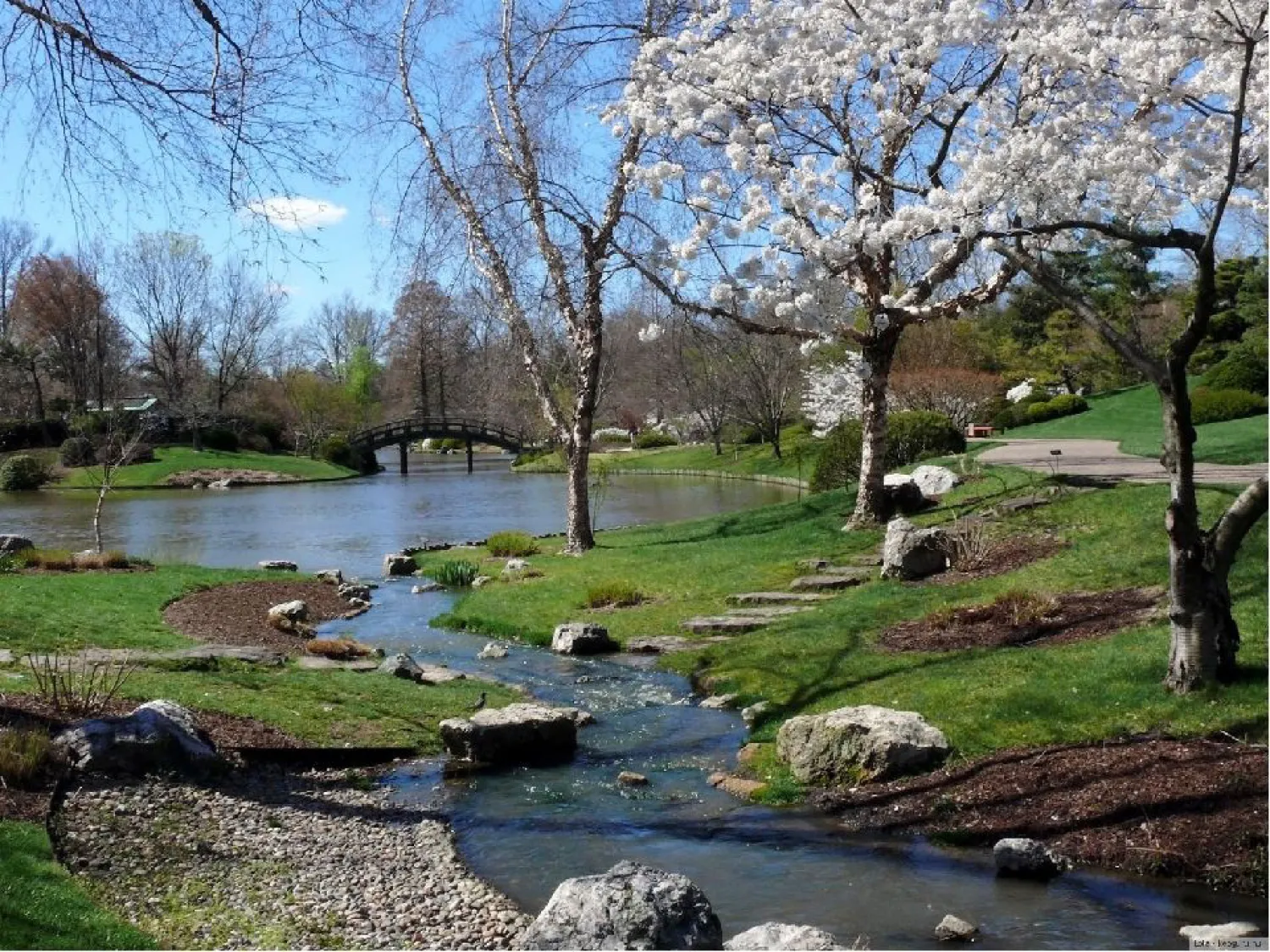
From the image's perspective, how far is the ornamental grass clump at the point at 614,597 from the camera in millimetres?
16281

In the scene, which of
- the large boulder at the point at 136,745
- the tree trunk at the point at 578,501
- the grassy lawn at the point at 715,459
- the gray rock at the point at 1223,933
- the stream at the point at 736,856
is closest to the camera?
the gray rock at the point at 1223,933

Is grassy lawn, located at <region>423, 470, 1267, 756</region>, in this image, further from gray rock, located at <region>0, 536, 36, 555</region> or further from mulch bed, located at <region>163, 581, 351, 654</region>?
gray rock, located at <region>0, 536, 36, 555</region>

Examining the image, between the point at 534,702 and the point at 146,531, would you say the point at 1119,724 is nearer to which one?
the point at 534,702

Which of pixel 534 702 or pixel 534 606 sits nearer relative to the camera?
pixel 534 702

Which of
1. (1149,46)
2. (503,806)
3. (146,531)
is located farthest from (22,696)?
(146,531)

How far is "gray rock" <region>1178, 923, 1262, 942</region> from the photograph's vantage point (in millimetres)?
5250

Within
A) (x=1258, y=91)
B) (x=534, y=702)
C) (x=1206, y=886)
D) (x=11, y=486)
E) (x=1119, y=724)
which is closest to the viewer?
(x=1206, y=886)

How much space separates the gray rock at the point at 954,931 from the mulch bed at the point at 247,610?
931cm

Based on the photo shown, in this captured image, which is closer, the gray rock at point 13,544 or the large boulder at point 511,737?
the large boulder at point 511,737

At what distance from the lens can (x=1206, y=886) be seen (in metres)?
5.97

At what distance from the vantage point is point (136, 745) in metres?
7.77

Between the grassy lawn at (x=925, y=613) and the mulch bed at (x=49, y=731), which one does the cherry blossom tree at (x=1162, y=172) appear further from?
the mulch bed at (x=49, y=731)

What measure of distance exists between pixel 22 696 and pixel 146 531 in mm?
24109

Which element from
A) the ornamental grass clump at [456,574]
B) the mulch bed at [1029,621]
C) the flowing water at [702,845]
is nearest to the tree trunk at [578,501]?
the ornamental grass clump at [456,574]
